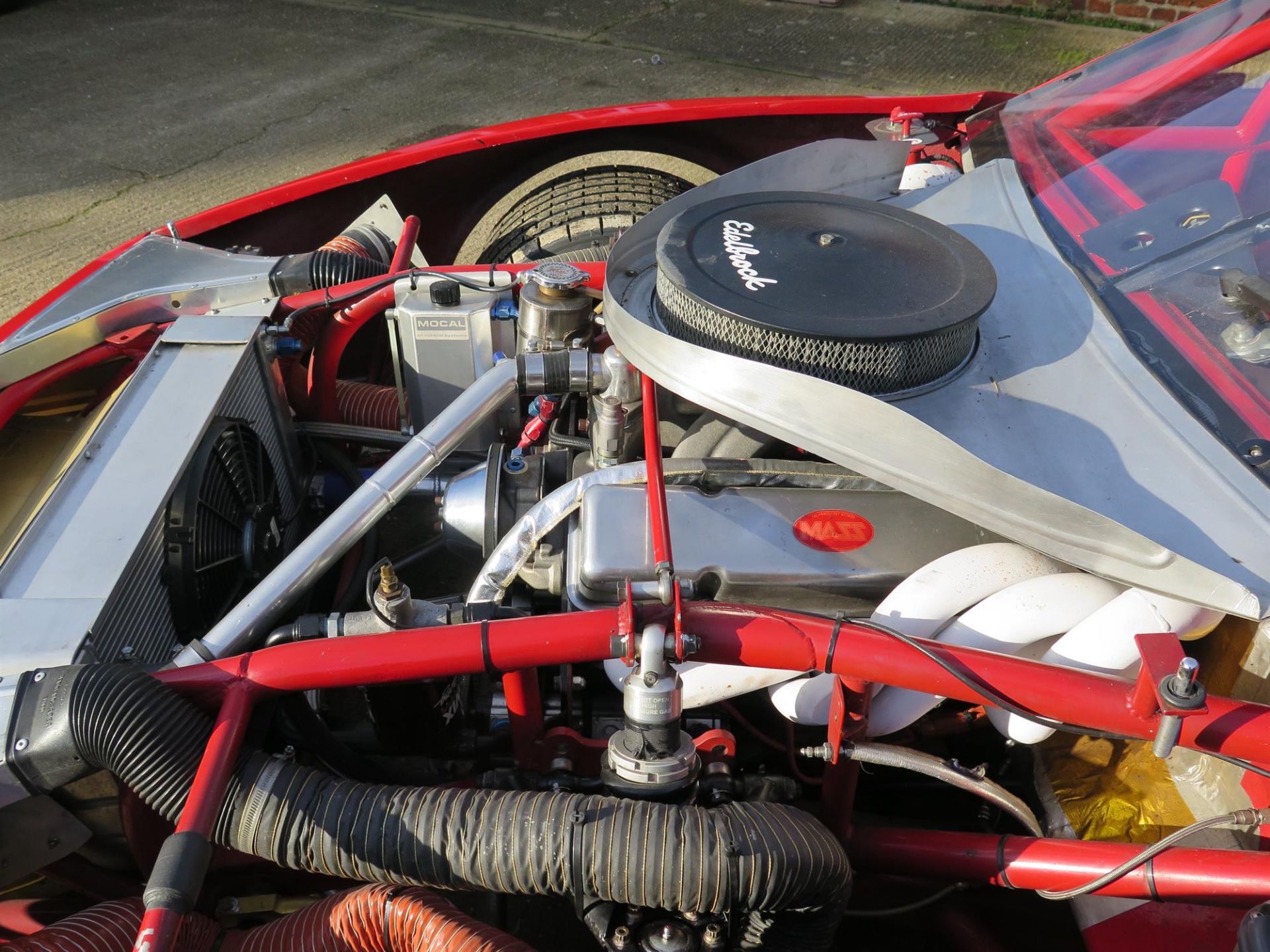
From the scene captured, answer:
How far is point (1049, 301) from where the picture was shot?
134 cm

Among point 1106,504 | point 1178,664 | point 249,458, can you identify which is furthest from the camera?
point 249,458

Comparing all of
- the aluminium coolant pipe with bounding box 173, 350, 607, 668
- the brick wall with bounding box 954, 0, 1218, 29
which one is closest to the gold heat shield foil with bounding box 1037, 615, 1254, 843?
the aluminium coolant pipe with bounding box 173, 350, 607, 668

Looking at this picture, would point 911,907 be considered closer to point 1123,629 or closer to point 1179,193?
point 1123,629

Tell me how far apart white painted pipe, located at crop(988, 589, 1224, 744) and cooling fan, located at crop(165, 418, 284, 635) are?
1131 millimetres

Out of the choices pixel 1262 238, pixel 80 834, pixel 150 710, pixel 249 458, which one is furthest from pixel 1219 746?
pixel 249 458

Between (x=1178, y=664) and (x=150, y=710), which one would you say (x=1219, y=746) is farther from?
(x=150, y=710)

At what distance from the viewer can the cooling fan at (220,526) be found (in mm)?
1373

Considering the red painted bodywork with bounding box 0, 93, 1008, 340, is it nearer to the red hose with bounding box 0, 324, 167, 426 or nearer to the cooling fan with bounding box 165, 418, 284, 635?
the red hose with bounding box 0, 324, 167, 426

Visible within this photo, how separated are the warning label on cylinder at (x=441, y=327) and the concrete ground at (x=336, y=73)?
2356 millimetres

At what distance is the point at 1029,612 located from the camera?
1.14 metres

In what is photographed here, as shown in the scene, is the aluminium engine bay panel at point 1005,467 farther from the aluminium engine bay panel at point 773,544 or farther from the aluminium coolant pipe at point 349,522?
the aluminium coolant pipe at point 349,522

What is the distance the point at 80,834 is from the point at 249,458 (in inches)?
25.3

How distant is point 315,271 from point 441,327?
1.15 ft

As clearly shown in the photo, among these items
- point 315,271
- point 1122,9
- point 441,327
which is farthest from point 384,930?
point 1122,9
